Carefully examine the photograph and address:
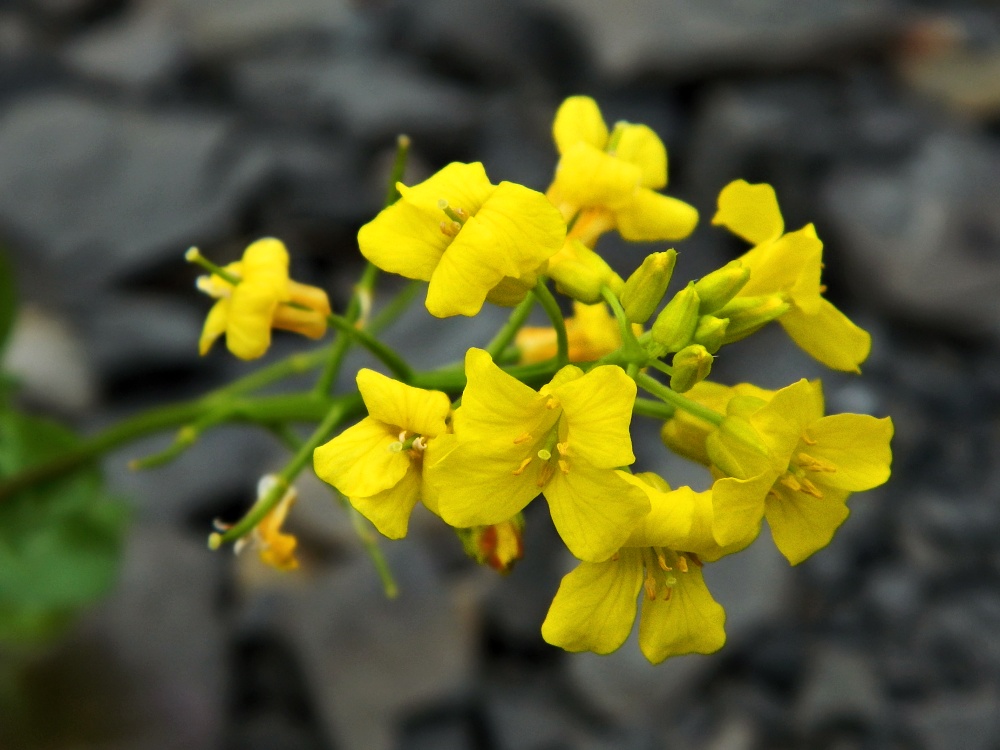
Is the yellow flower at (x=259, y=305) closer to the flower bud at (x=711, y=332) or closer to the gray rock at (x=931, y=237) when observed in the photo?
the flower bud at (x=711, y=332)

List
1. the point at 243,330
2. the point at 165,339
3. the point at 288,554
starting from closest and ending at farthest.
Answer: the point at 243,330 → the point at 288,554 → the point at 165,339

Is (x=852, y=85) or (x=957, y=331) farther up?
(x=852, y=85)

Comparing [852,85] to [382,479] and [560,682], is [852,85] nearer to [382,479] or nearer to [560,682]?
[560,682]

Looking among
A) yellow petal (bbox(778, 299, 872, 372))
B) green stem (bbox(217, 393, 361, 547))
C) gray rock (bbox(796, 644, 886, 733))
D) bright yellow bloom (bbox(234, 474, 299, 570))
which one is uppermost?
yellow petal (bbox(778, 299, 872, 372))

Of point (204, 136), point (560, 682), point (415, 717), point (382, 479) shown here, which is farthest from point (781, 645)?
point (204, 136)

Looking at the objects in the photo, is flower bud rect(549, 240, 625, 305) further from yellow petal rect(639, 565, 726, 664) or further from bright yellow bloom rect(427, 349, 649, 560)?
yellow petal rect(639, 565, 726, 664)

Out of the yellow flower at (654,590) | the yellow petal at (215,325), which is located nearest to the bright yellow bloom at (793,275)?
the yellow flower at (654,590)

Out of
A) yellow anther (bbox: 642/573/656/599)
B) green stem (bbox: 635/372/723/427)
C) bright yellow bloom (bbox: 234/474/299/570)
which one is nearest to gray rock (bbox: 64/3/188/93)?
bright yellow bloom (bbox: 234/474/299/570)
